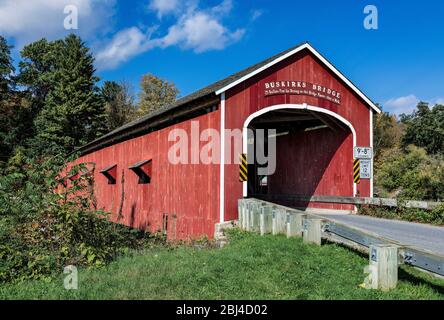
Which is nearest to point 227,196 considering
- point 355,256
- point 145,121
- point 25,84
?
point 355,256

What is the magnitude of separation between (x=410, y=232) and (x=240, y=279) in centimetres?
474

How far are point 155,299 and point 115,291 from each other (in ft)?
1.97

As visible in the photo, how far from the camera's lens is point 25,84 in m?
47.6

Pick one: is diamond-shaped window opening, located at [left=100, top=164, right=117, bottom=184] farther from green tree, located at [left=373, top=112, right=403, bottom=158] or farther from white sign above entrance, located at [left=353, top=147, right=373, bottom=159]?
green tree, located at [left=373, top=112, right=403, bottom=158]

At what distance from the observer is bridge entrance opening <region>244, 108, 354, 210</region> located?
13359 millimetres

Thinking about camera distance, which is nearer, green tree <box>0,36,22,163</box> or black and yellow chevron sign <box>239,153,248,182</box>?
black and yellow chevron sign <box>239,153,248,182</box>

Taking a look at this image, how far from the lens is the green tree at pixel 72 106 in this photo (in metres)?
38.0

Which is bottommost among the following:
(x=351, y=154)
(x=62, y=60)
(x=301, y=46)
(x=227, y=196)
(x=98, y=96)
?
(x=227, y=196)

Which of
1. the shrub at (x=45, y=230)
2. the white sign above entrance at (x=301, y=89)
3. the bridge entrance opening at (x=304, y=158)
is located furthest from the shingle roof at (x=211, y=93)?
the shrub at (x=45, y=230)

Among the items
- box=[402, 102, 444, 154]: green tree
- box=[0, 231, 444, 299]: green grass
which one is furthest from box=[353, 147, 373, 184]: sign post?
box=[402, 102, 444, 154]: green tree

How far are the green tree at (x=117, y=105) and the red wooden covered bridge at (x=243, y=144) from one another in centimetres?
3197

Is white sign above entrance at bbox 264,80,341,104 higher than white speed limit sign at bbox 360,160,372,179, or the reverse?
white sign above entrance at bbox 264,80,341,104

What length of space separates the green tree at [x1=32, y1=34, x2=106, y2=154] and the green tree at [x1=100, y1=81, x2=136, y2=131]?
7.70m
